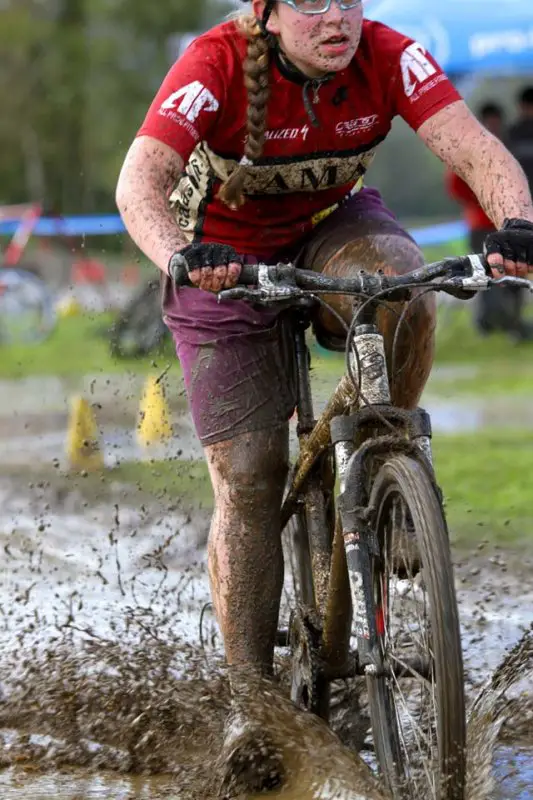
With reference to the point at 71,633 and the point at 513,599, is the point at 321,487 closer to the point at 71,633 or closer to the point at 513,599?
the point at 71,633

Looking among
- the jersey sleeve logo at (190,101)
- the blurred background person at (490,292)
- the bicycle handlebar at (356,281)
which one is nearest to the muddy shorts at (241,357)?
the jersey sleeve logo at (190,101)

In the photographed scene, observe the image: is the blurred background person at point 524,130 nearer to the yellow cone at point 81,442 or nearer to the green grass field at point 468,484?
the green grass field at point 468,484

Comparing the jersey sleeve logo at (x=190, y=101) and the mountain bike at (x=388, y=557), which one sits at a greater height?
the jersey sleeve logo at (x=190, y=101)

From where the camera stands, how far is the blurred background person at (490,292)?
1409cm

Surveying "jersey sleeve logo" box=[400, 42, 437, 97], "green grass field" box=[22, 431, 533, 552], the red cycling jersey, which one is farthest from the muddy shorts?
"green grass field" box=[22, 431, 533, 552]

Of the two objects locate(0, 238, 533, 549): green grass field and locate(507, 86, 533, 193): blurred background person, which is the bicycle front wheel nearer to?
locate(0, 238, 533, 549): green grass field

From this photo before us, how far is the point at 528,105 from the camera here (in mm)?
14398

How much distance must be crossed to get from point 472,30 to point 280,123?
34.5 feet

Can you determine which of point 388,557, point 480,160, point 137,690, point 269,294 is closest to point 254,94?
point 480,160

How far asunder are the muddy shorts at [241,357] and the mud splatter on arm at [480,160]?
0.24 meters

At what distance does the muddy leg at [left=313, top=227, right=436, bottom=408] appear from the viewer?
3.83 metres

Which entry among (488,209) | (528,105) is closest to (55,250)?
(528,105)

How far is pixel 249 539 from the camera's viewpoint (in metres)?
4.04

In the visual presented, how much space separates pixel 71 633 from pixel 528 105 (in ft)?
34.5
